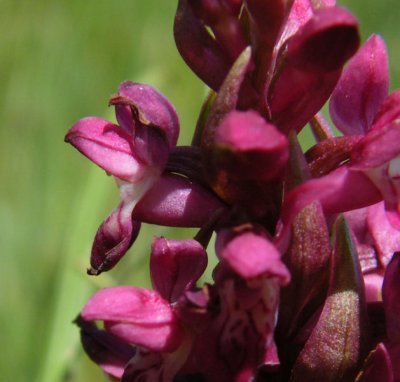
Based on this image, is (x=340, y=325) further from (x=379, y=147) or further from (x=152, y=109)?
(x=152, y=109)

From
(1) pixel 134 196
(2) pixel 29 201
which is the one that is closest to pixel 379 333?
(1) pixel 134 196

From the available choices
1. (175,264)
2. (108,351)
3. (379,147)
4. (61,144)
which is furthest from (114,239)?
(61,144)

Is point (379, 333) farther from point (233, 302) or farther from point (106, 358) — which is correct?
point (106, 358)

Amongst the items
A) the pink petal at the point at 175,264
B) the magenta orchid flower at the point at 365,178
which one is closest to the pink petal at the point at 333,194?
the magenta orchid flower at the point at 365,178

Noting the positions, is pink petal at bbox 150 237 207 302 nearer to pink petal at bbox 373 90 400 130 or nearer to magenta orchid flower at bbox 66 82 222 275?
magenta orchid flower at bbox 66 82 222 275

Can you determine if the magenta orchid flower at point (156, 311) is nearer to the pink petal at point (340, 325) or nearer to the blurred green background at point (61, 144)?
the pink petal at point (340, 325)

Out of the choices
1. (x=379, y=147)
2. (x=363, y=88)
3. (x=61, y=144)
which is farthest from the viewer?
(x=61, y=144)

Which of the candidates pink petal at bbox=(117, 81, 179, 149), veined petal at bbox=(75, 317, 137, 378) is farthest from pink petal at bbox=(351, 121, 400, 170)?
veined petal at bbox=(75, 317, 137, 378)

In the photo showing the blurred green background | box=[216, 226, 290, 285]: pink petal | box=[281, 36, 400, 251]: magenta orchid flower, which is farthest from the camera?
the blurred green background
